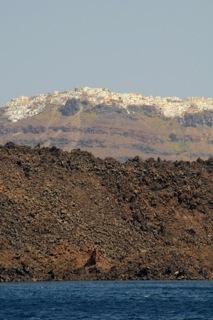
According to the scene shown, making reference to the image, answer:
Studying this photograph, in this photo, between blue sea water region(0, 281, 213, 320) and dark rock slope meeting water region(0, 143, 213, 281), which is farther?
dark rock slope meeting water region(0, 143, 213, 281)

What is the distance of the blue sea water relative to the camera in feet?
275

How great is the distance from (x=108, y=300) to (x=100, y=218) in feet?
103

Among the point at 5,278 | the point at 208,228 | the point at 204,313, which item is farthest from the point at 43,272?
the point at 204,313

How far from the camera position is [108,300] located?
95.1 meters

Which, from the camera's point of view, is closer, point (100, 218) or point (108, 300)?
point (108, 300)

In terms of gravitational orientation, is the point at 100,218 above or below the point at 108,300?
above

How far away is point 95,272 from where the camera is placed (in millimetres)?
118688

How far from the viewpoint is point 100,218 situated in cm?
12625

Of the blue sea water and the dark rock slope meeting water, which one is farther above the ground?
the dark rock slope meeting water

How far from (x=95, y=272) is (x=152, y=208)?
1465 cm

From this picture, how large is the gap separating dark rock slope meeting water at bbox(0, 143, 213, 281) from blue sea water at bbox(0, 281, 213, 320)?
12.5ft

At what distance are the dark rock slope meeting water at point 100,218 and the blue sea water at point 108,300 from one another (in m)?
3.82

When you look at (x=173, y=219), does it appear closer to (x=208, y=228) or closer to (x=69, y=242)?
(x=208, y=228)

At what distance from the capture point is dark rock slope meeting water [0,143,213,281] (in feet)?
390
